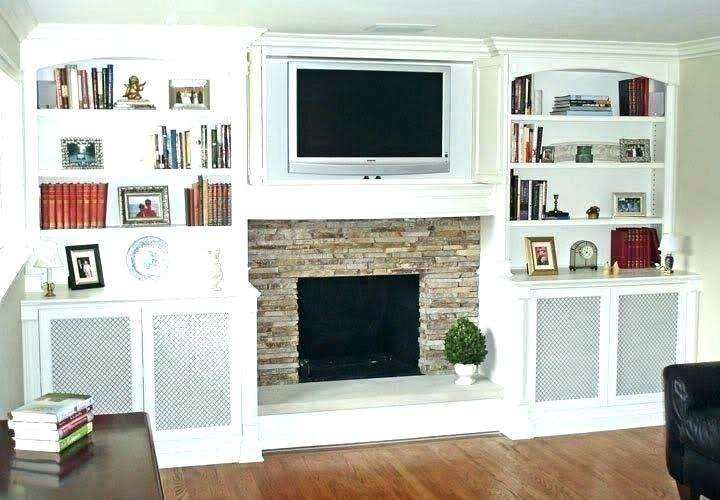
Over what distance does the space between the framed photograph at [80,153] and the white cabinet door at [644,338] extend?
303 cm

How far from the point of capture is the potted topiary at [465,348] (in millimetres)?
5727

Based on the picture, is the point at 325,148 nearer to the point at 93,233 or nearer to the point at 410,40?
the point at 410,40

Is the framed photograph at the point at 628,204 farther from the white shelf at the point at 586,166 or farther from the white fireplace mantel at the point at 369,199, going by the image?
the white fireplace mantel at the point at 369,199

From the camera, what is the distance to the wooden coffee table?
2.46 metres

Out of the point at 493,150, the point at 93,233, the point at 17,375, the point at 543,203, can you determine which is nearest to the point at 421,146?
the point at 493,150

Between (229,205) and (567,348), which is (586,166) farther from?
(229,205)

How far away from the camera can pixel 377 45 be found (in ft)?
18.2

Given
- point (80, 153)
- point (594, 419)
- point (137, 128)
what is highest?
point (137, 128)

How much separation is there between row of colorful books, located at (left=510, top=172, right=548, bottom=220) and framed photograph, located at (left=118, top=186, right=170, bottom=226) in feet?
6.52

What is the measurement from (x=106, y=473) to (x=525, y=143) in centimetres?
376

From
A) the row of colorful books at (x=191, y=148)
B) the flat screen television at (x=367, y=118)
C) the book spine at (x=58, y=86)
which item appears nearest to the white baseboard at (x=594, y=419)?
the flat screen television at (x=367, y=118)

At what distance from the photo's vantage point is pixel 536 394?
5.69 m

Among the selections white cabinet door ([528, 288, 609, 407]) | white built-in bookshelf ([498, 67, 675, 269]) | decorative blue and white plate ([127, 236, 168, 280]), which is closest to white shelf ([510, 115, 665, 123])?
white built-in bookshelf ([498, 67, 675, 269])

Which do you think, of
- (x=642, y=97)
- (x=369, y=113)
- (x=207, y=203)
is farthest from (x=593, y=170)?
(x=207, y=203)
